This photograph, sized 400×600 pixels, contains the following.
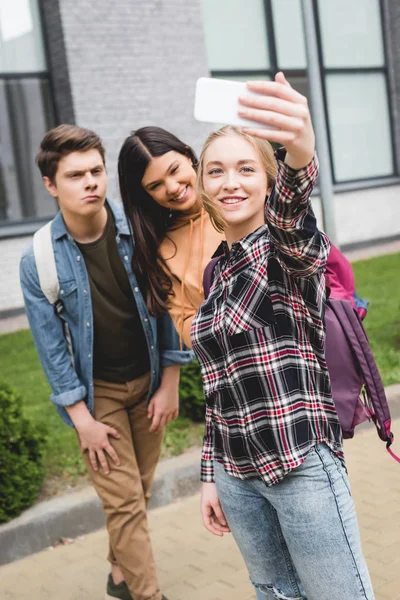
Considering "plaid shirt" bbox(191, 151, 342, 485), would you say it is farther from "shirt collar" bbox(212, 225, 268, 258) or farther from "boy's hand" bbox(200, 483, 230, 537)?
"boy's hand" bbox(200, 483, 230, 537)

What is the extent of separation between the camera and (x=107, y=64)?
36.8ft

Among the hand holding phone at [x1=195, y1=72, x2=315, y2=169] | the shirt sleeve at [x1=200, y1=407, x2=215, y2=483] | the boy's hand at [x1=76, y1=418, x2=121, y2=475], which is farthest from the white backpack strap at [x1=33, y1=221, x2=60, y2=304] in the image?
the hand holding phone at [x1=195, y1=72, x2=315, y2=169]

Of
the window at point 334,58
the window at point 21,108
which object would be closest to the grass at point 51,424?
the window at point 21,108

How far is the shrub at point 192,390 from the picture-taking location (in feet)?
17.7

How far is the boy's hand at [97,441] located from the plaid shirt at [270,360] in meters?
1.31

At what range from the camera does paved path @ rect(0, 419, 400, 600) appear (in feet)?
11.9

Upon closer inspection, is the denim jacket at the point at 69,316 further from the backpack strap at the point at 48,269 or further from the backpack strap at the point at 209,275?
the backpack strap at the point at 209,275

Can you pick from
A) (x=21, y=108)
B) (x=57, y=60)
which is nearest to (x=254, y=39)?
(x=57, y=60)

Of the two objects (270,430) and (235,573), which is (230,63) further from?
(270,430)

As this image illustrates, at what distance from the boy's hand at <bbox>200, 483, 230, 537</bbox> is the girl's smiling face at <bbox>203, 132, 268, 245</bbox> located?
743 millimetres

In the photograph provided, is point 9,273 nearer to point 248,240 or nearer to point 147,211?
point 147,211

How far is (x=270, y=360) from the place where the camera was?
78.8 inches

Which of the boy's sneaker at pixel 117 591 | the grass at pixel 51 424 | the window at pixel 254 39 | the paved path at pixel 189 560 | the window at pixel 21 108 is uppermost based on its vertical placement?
the window at pixel 254 39

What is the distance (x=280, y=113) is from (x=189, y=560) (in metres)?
2.90
